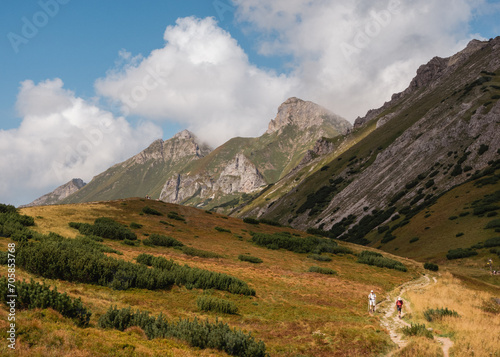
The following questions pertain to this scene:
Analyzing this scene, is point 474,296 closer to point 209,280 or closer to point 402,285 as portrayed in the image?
point 402,285

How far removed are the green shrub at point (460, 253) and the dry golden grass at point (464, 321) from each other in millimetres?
15749

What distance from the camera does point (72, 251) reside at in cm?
2031

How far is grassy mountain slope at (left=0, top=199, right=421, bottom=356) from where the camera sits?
9.45 m

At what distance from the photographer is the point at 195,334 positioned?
474 inches

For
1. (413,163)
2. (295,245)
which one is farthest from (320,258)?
(413,163)

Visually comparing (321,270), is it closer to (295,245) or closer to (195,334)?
(295,245)

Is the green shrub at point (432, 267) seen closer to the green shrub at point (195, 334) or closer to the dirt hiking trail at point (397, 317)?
the dirt hiking trail at point (397, 317)

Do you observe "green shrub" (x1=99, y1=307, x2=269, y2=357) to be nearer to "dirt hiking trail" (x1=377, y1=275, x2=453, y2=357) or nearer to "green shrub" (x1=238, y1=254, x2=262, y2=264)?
"dirt hiking trail" (x1=377, y1=275, x2=453, y2=357)

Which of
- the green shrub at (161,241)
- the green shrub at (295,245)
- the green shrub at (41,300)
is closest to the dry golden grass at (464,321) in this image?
the green shrub at (41,300)

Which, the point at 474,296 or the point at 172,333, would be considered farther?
the point at 474,296

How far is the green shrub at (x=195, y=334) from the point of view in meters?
11.8

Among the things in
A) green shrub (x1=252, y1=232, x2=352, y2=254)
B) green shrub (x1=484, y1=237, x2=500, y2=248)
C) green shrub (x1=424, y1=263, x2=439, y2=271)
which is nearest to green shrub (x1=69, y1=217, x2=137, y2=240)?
green shrub (x1=252, y1=232, x2=352, y2=254)

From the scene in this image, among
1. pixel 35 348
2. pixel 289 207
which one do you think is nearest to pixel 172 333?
pixel 35 348

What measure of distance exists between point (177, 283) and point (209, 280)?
244cm
